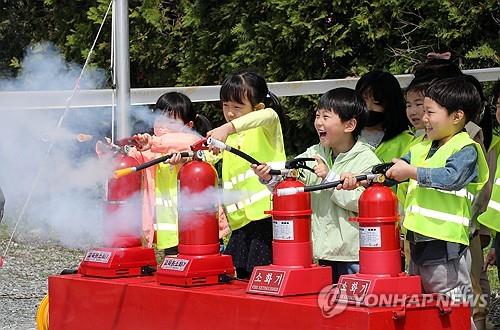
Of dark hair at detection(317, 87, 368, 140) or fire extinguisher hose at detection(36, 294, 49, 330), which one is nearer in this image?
dark hair at detection(317, 87, 368, 140)

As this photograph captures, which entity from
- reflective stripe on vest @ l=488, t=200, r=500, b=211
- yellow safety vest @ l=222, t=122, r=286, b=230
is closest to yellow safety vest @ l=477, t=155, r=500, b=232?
reflective stripe on vest @ l=488, t=200, r=500, b=211

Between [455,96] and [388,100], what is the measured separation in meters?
0.95

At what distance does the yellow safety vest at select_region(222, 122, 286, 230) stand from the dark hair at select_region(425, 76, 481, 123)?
3.31ft

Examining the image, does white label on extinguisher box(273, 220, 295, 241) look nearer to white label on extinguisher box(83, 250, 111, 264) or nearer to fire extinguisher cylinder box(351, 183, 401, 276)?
fire extinguisher cylinder box(351, 183, 401, 276)

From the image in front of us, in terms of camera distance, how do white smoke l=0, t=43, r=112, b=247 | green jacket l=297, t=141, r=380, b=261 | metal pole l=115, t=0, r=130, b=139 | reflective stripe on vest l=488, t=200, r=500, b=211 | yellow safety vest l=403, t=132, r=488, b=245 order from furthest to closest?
metal pole l=115, t=0, r=130, b=139
white smoke l=0, t=43, r=112, b=247
reflective stripe on vest l=488, t=200, r=500, b=211
green jacket l=297, t=141, r=380, b=261
yellow safety vest l=403, t=132, r=488, b=245

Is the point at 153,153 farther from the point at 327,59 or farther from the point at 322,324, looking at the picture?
the point at 327,59

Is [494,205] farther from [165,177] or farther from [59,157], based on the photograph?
[59,157]

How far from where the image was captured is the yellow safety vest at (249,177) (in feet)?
15.8

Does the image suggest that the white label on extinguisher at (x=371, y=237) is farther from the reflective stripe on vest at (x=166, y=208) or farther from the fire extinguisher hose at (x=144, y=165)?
the reflective stripe on vest at (x=166, y=208)

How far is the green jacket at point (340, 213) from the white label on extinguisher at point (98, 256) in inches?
41.9

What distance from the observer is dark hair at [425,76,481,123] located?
4043mm

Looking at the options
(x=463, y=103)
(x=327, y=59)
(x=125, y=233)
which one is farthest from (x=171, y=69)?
(x=463, y=103)

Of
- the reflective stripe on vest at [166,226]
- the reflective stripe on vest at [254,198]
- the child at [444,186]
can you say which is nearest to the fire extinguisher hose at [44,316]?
the reflective stripe on vest at [166,226]

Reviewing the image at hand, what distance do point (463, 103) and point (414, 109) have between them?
0.85 meters
